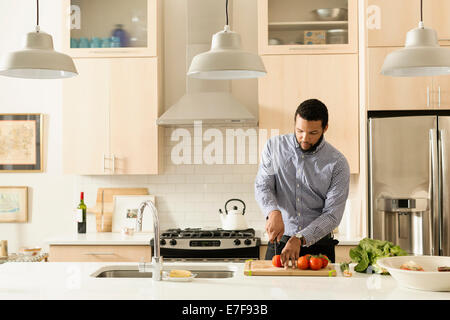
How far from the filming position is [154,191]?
4.69m

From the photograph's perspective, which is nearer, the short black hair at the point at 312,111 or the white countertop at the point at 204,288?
the white countertop at the point at 204,288

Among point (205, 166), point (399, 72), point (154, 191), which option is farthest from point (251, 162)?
point (399, 72)

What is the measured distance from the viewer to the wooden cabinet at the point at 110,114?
430 cm

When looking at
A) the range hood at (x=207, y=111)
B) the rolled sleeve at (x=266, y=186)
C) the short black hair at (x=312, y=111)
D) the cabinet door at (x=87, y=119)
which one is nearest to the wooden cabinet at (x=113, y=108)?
the cabinet door at (x=87, y=119)

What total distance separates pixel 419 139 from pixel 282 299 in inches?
89.7

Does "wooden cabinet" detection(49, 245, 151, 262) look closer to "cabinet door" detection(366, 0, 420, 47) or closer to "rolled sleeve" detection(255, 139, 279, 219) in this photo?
"rolled sleeve" detection(255, 139, 279, 219)

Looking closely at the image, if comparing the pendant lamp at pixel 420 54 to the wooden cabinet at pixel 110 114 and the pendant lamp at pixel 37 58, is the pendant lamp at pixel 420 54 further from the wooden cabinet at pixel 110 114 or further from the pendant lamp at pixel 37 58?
the wooden cabinet at pixel 110 114

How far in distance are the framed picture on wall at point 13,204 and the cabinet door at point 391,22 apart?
10.6 feet

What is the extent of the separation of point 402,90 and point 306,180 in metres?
1.33

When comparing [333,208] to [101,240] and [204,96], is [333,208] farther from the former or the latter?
[101,240]

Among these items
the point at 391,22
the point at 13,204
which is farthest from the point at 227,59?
the point at 13,204

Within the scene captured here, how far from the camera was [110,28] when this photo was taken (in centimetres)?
444

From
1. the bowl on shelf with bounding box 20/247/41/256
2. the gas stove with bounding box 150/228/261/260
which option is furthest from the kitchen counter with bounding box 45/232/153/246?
the bowl on shelf with bounding box 20/247/41/256

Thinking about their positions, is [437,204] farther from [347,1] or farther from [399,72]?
[347,1]
